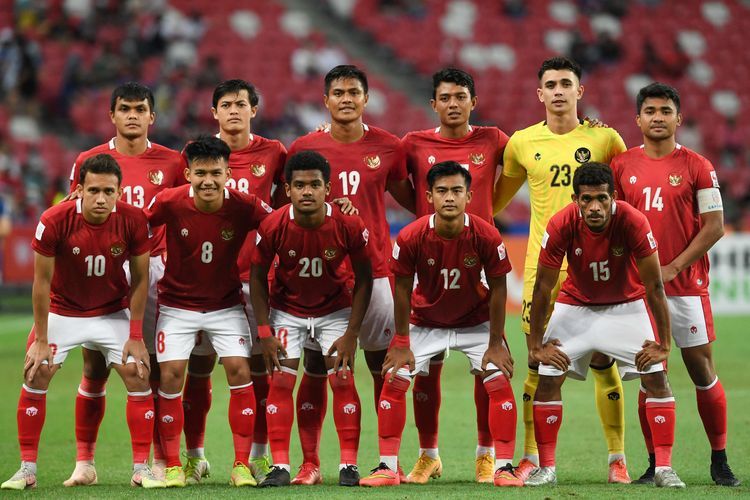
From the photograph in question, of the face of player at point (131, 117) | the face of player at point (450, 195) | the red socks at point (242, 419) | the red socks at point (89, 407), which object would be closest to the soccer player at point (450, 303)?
the face of player at point (450, 195)

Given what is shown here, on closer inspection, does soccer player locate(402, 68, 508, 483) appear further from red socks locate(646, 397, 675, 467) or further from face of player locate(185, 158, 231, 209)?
face of player locate(185, 158, 231, 209)

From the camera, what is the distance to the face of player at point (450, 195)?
20.3ft

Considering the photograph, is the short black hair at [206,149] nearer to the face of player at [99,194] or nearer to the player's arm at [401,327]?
the face of player at [99,194]

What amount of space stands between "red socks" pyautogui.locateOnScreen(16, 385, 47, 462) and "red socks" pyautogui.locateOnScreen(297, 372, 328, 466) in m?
1.50

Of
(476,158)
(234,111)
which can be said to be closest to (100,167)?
(234,111)

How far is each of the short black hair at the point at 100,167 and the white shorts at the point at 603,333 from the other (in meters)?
2.63

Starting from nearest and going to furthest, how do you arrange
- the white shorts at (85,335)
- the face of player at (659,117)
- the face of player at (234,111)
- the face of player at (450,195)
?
the face of player at (450,195), the white shorts at (85,335), the face of player at (659,117), the face of player at (234,111)

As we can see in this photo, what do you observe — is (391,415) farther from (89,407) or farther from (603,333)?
(89,407)

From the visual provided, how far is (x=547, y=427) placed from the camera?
622 centimetres

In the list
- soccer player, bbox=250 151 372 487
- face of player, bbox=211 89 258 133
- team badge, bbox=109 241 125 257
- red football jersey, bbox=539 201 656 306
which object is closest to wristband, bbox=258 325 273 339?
soccer player, bbox=250 151 372 487

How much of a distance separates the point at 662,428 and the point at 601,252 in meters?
1.03

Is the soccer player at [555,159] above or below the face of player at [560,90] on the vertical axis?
below

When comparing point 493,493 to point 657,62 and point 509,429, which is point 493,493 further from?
point 657,62

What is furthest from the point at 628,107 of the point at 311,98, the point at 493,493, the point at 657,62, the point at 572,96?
the point at 493,493
